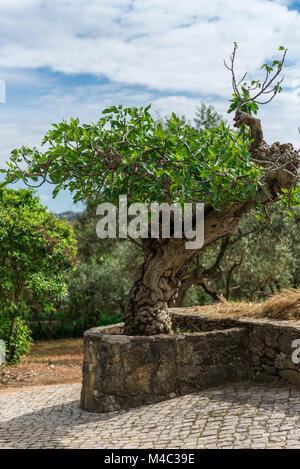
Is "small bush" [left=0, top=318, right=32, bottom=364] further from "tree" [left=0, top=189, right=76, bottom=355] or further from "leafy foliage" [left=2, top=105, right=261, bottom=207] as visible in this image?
"leafy foliage" [left=2, top=105, right=261, bottom=207]

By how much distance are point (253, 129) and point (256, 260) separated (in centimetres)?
878

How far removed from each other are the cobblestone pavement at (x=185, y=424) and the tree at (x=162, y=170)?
1.57 m

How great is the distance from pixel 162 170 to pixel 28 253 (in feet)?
25.5

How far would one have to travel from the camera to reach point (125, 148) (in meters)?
7.92

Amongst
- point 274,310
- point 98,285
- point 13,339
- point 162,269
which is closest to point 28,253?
point 13,339

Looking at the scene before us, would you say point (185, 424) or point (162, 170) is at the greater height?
point (162, 170)

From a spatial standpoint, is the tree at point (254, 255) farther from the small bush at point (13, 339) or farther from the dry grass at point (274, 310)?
the dry grass at point (274, 310)

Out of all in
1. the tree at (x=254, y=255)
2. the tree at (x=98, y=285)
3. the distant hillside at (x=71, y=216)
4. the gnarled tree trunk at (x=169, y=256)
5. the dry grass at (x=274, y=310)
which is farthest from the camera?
the distant hillside at (x=71, y=216)

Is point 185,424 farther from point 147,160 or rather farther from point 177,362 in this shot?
point 147,160

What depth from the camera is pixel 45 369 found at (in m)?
14.3

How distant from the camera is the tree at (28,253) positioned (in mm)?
13406

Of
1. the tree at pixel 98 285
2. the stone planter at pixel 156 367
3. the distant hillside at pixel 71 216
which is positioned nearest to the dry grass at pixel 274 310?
the stone planter at pixel 156 367
